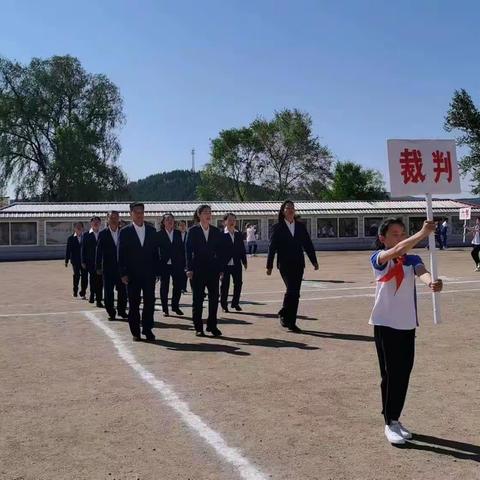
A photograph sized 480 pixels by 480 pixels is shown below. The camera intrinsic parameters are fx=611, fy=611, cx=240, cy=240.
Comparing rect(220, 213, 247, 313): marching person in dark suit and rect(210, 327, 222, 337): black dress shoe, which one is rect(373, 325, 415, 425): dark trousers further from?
rect(220, 213, 247, 313): marching person in dark suit

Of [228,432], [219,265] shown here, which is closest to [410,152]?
[228,432]

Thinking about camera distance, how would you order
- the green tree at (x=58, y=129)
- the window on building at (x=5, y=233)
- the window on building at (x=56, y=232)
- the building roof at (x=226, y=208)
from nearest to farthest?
1. the window on building at (x=5, y=233)
2. the window on building at (x=56, y=232)
3. the building roof at (x=226, y=208)
4. the green tree at (x=58, y=129)

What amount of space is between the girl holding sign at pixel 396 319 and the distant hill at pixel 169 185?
439 ft

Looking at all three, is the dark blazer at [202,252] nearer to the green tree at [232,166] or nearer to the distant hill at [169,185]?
the green tree at [232,166]

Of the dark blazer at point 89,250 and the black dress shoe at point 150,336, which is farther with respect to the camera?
the dark blazer at point 89,250

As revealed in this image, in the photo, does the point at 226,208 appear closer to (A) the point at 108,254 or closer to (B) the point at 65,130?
(B) the point at 65,130

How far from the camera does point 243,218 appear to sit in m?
41.4

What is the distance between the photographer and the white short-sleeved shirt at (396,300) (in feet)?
15.1

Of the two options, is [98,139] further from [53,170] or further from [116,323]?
[116,323]

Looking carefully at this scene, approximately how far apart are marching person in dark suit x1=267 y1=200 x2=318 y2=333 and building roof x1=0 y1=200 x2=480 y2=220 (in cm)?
3097

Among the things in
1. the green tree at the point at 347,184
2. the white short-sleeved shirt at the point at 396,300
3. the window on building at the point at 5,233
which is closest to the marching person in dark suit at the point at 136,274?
the white short-sleeved shirt at the point at 396,300

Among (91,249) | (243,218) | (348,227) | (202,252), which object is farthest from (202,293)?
(348,227)

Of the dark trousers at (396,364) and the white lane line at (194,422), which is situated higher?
the dark trousers at (396,364)

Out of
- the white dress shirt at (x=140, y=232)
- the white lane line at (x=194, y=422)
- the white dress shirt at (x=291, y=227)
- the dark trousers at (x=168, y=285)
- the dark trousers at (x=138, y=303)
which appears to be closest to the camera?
the white lane line at (x=194, y=422)
